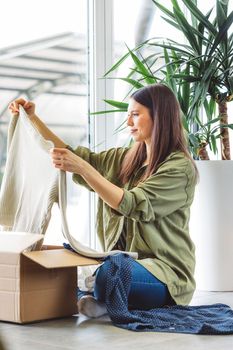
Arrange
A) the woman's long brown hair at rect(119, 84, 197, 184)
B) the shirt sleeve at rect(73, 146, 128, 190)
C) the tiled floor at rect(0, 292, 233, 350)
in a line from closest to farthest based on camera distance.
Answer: the tiled floor at rect(0, 292, 233, 350) < the woman's long brown hair at rect(119, 84, 197, 184) < the shirt sleeve at rect(73, 146, 128, 190)

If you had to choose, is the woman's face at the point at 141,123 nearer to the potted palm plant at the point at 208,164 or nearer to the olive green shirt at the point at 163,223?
the olive green shirt at the point at 163,223

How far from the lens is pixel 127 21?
411 cm

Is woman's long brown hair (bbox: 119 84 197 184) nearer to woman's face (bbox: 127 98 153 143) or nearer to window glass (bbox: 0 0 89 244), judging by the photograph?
woman's face (bbox: 127 98 153 143)

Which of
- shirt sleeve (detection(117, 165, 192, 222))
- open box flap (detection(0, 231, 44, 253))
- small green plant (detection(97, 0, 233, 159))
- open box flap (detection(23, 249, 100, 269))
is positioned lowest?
open box flap (detection(23, 249, 100, 269))

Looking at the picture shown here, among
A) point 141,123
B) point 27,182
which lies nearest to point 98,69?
point 141,123

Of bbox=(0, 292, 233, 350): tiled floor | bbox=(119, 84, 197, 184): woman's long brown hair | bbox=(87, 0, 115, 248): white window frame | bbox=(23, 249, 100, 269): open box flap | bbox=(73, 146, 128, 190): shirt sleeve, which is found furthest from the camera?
bbox=(87, 0, 115, 248): white window frame

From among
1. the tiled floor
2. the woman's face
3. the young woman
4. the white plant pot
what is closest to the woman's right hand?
the young woman

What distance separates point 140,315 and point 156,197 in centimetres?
42

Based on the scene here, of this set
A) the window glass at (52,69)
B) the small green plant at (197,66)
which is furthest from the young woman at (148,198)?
the window glass at (52,69)

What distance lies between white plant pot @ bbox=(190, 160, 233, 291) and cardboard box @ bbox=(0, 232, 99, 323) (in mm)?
1102

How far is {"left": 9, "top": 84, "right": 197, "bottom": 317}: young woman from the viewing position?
258 cm

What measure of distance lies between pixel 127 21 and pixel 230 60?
30.9 inches

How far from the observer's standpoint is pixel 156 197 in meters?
2.66

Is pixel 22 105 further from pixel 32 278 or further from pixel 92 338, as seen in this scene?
pixel 92 338
